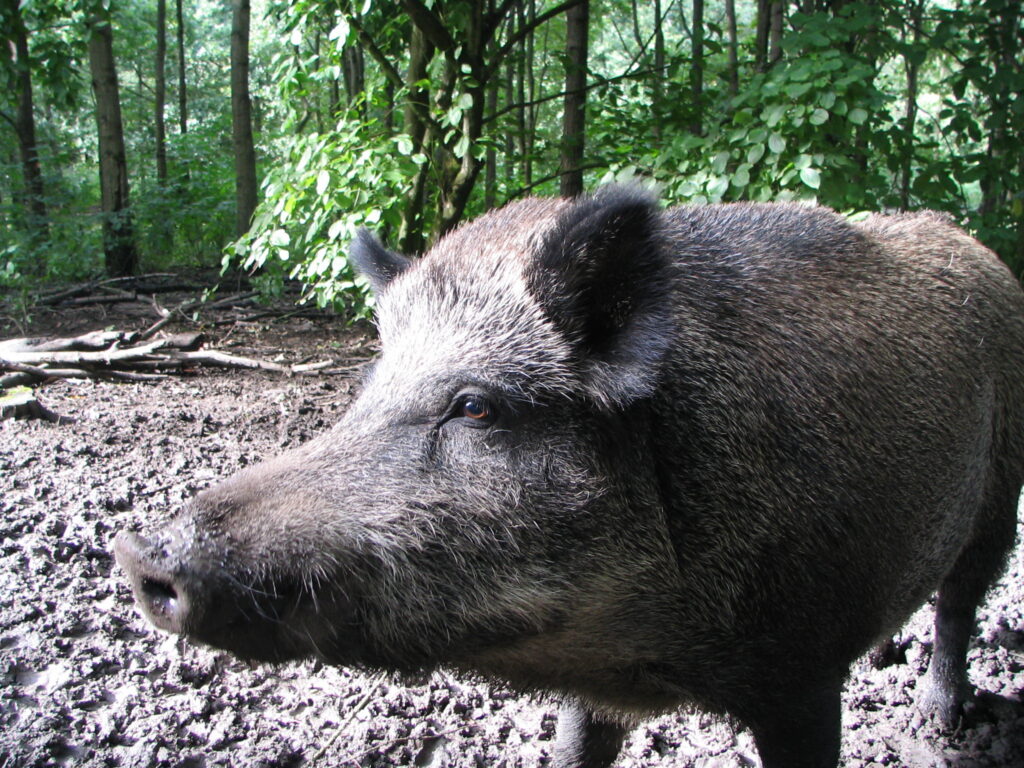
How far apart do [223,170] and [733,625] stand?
1817 centimetres

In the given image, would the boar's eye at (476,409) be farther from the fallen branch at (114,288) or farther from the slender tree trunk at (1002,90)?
the fallen branch at (114,288)

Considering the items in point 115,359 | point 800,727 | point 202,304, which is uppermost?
point 202,304

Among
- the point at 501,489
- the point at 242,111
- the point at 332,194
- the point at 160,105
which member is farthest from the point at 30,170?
the point at 501,489

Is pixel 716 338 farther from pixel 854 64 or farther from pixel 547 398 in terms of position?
pixel 854 64

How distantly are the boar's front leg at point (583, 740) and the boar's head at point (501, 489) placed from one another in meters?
0.55

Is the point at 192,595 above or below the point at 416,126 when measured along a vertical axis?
below

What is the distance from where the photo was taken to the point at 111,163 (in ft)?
37.5

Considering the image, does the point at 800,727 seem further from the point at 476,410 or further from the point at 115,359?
the point at 115,359

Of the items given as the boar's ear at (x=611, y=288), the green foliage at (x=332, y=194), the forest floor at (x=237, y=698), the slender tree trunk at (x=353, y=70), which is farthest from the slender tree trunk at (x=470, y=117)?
the slender tree trunk at (x=353, y=70)

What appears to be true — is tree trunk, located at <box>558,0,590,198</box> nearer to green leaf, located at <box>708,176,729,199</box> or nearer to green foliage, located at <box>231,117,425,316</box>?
green foliage, located at <box>231,117,425,316</box>

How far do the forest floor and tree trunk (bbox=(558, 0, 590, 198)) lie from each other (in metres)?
3.80

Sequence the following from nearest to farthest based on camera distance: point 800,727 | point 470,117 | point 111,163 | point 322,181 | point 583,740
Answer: point 800,727, point 583,740, point 322,181, point 470,117, point 111,163

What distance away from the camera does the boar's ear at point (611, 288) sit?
6.24ft

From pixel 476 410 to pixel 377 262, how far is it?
91cm
